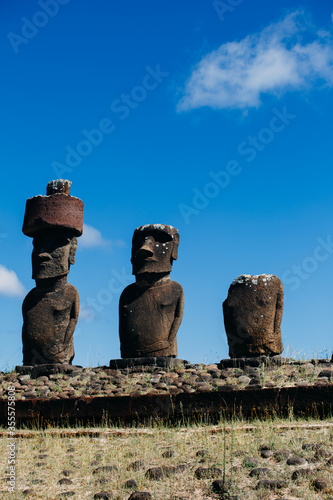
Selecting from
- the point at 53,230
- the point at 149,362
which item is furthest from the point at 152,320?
the point at 53,230

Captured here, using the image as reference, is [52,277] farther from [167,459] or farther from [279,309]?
[167,459]

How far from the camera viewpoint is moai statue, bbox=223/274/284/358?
10289 millimetres

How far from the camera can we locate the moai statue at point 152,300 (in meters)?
11.4

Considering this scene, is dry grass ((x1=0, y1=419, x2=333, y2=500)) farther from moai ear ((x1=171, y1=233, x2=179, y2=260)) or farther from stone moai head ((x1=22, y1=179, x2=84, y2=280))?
stone moai head ((x1=22, y1=179, x2=84, y2=280))

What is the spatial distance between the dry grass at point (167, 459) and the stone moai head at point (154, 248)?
485 centimetres

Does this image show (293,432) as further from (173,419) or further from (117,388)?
(117,388)

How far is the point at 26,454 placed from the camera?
6.46 meters

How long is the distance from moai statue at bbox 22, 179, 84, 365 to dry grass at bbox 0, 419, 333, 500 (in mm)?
4611

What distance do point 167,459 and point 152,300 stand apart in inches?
239

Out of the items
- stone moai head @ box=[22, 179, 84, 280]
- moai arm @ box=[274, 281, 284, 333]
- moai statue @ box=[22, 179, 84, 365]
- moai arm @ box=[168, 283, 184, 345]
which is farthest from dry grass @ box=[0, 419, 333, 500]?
stone moai head @ box=[22, 179, 84, 280]

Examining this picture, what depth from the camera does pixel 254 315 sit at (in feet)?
34.3

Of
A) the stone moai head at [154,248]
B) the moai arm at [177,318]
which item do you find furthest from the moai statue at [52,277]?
the moai arm at [177,318]

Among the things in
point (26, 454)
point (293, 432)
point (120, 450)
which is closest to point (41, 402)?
point (26, 454)

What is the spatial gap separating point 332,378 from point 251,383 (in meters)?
1.14
